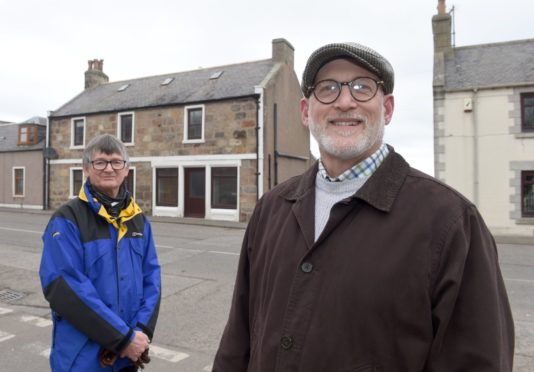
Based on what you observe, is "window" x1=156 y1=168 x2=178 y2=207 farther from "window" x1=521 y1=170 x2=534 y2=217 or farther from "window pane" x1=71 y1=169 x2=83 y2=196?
"window" x1=521 y1=170 x2=534 y2=217

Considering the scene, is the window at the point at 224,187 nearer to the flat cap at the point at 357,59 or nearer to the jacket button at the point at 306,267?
the flat cap at the point at 357,59

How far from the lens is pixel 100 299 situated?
8.31 feet

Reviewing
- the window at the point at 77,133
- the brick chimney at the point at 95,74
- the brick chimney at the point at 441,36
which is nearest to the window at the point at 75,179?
the window at the point at 77,133

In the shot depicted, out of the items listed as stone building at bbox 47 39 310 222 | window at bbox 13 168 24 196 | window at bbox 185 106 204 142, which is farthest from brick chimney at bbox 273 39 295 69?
window at bbox 13 168 24 196

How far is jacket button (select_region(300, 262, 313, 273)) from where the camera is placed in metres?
1.62

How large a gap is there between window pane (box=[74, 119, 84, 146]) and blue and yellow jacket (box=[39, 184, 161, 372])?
76.3ft

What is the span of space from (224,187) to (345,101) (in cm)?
1773

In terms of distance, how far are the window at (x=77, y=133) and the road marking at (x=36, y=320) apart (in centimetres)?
2020

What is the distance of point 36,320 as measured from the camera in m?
5.26

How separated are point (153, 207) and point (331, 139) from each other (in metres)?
20.0

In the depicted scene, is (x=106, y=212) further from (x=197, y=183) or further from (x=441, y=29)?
(x=441, y=29)

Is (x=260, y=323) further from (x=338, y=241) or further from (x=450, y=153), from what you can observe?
(x=450, y=153)

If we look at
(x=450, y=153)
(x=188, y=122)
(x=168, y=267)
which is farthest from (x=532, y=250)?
(x=188, y=122)

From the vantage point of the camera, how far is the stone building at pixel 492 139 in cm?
1499
